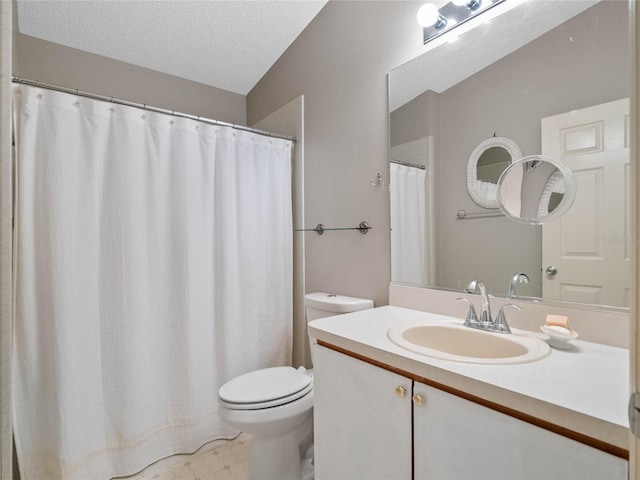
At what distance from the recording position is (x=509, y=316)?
1.19 metres

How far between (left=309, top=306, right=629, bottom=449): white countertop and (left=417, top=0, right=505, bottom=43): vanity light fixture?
123 cm

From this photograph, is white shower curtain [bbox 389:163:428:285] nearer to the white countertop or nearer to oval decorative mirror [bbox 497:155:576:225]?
oval decorative mirror [bbox 497:155:576:225]

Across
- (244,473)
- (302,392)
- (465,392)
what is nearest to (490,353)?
(465,392)

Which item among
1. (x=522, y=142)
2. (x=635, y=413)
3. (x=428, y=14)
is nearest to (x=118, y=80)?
(x=428, y=14)

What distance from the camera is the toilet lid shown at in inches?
56.1

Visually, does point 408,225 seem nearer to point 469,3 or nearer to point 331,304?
point 331,304

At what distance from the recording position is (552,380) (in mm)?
770

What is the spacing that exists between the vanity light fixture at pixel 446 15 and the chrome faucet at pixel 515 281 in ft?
3.32

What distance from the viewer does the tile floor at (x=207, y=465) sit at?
1.60 metres

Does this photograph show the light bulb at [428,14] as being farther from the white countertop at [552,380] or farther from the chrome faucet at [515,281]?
the white countertop at [552,380]

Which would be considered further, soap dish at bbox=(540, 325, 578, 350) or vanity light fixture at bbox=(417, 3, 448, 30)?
vanity light fixture at bbox=(417, 3, 448, 30)

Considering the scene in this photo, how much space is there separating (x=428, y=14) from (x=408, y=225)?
0.88 m

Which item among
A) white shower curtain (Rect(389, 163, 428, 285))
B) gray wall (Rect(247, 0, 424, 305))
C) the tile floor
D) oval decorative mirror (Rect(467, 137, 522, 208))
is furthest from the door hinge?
the tile floor

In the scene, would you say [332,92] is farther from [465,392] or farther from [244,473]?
[244,473]
